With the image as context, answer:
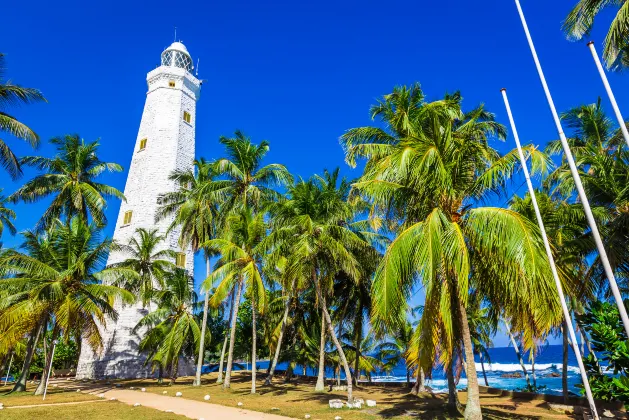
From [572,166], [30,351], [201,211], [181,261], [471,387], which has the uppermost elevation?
[201,211]

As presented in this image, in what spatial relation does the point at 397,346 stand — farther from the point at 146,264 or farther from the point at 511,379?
the point at 511,379

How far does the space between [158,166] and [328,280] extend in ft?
68.8

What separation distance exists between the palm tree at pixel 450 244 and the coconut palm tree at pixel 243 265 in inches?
333

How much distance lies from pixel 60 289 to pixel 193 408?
8139mm

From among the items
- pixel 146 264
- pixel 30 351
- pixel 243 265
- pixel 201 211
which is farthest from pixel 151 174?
pixel 243 265

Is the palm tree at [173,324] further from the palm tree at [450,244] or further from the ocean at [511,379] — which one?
the palm tree at [450,244]

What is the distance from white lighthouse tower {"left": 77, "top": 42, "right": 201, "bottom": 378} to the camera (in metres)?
28.1

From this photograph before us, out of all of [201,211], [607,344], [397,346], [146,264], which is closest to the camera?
[607,344]

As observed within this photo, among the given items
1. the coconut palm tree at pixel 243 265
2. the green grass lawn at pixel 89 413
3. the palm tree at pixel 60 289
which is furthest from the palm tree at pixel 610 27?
the palm tree at pixel 60 289

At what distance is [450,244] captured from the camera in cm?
933

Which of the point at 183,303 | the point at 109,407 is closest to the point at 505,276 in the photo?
the point at 109,407

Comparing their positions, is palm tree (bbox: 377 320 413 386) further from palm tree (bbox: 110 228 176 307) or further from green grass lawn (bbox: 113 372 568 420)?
palm tree (bbox: 110 228 176 307)

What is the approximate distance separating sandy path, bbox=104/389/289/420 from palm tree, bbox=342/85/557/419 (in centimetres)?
531

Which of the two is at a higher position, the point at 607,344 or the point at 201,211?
the point at 201,211
